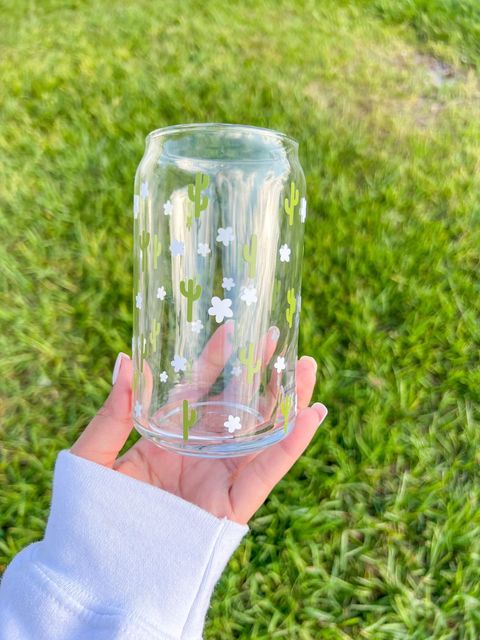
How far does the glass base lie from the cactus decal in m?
0.41

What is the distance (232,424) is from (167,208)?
17.7 inches

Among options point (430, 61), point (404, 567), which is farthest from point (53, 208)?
point (430, 61)

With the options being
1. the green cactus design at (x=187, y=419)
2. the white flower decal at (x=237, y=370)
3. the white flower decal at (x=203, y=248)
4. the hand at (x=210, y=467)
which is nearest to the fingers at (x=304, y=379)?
the hand at (x=210, y=467)

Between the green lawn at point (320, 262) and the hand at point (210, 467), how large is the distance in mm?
394

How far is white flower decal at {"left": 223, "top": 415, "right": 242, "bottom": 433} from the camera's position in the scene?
1345 mm

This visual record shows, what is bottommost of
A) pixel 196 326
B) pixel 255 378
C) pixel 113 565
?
pixel 113 565

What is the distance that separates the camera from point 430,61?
3.46 m

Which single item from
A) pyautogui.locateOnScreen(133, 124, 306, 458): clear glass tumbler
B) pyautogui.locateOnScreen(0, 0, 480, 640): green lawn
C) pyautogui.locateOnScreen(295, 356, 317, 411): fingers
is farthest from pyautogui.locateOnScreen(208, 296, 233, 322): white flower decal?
pyautogui.locateOnScreen(0, 0, 480, 640): green lawn

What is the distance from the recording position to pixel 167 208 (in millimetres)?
1299

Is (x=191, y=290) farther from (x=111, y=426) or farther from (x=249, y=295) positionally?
(x=111, y=426)

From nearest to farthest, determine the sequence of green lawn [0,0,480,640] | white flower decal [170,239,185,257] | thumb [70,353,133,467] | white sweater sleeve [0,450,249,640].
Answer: white sweater sleeve [0,450,249,640] → white flower decal [170,239,185,257] → thumb [70,353,133,467] → green lawn [0,0,480,640]

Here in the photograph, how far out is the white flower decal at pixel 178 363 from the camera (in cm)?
140

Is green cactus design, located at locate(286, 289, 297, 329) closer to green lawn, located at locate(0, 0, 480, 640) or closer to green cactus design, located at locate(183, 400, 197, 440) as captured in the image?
green cactus design, located at locate(183, 400, 197, 440)

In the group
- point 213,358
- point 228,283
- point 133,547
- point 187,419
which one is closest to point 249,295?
point 228,283
